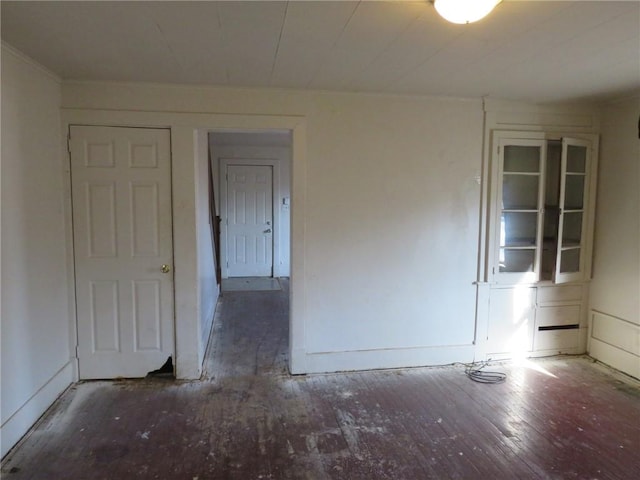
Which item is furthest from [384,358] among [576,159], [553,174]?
[576,159]

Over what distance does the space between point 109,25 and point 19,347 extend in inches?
73.4

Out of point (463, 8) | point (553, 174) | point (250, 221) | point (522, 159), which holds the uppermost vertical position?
point (463, 8)

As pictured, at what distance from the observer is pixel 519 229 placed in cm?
381

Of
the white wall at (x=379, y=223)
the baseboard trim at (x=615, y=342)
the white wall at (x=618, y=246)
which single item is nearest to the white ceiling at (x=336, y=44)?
the white wall at (x=379, y=223)

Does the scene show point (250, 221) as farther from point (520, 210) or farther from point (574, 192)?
point (574, 192)

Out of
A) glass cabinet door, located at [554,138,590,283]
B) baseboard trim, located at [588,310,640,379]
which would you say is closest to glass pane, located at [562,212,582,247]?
glass cabinet door, located at [554,138,590,283]

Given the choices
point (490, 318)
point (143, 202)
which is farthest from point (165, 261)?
point (490, 318)

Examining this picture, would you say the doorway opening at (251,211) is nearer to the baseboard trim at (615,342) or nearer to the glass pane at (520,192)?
the glass pane at (520,192)

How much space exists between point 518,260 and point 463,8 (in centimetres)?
264

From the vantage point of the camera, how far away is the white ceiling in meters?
1.93

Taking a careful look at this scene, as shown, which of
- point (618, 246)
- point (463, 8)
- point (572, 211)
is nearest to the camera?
point (463, 8)

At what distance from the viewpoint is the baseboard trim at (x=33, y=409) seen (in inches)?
93.1

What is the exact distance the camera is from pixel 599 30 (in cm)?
214

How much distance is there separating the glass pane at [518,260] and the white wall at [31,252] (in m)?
3.58
